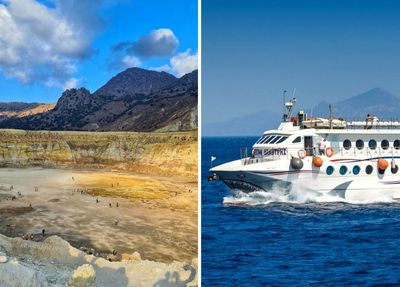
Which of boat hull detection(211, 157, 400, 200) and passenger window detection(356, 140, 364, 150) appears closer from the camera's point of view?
boat hull detection(211, 157, 400, 200)

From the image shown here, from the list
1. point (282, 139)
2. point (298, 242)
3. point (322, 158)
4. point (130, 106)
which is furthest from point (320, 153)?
point (130, 106)

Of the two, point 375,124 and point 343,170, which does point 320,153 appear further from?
point 375,124

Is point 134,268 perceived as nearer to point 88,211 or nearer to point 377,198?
point 88,211

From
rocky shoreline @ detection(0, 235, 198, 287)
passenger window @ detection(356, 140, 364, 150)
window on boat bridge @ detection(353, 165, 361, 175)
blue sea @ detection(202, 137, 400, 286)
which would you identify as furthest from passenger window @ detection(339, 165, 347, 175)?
rocky shoreline @ detection(0, 235, 198, 287)

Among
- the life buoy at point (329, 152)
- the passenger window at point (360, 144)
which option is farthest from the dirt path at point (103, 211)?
the passenger window at point (360, 144)

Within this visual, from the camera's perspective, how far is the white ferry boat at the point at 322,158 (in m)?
15.0

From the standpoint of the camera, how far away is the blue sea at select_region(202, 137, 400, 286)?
9.52 m

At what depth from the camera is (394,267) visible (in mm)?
9891

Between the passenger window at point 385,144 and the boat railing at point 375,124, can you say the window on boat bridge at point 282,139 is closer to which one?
the boat railing at point 375,124

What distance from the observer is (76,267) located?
7203 mm

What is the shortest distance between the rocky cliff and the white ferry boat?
24.0 ft

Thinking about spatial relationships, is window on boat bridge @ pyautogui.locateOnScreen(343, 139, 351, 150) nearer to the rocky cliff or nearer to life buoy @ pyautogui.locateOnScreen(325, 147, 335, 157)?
life buoy @ pyautogui.locateOnScreen(325, 147, 335, 157)

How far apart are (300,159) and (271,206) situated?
1384 millimetres

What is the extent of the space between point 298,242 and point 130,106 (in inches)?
213
